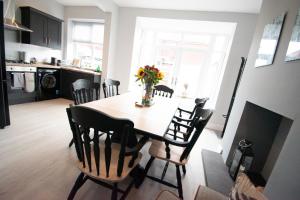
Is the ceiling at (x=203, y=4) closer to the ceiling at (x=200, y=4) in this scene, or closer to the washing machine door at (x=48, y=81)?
the ceiling at (x=200, y=4)

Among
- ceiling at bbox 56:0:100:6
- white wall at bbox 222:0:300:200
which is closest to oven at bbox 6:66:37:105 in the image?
ceiling at bbox 56:0:100:6

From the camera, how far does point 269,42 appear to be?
1831 millimetres

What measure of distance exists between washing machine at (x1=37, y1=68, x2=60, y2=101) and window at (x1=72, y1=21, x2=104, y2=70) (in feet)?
3.14

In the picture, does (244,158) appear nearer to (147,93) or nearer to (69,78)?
(147,93)

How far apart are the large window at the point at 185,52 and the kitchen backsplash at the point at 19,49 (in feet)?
8.64

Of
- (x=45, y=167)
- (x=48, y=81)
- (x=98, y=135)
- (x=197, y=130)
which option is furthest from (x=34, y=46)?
(x=197, y=130)

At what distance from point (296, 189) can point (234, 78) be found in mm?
3014

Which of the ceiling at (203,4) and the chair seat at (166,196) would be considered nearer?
the chair seat at (166,196)

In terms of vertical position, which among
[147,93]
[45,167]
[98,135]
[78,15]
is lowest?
[45,167]

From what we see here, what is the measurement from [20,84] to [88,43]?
228 centimetres

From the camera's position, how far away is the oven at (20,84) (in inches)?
129

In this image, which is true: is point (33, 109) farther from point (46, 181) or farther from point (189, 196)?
point (189, 196)

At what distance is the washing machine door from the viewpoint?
→ 3966 mm

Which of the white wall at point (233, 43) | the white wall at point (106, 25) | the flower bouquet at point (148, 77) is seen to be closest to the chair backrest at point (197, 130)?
the flower bouquet at point (148, 77)
